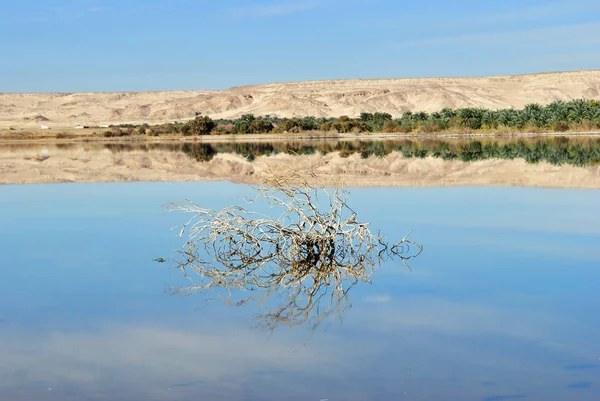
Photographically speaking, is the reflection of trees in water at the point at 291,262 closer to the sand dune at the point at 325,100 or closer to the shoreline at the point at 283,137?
the shoreline at the point at 283,137

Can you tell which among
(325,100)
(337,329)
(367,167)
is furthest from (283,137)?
(325,100)

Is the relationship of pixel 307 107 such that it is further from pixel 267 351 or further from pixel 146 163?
pixel 267 351

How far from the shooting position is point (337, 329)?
7180 mm

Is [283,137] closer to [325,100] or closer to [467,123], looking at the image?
[467,123]

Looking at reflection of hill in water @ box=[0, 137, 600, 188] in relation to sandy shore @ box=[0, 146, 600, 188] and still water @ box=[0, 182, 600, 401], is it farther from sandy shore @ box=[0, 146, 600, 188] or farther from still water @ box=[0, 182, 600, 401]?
still water @ box=[0, 182, 600, 401]

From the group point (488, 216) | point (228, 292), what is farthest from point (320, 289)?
point (488, 216)

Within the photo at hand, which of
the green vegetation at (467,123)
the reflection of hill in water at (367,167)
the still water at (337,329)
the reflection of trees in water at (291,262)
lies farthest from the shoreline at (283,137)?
the reflection of trees in water at (291,262)

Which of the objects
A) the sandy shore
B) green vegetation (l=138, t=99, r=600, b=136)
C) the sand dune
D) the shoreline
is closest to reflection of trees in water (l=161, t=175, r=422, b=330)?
the sandy shore

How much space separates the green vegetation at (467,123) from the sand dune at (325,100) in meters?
38.6

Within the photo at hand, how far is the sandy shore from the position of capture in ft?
69.6

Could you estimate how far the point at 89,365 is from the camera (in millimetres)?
6344

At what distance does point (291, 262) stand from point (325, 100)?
101766mm

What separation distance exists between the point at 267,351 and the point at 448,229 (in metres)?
6.77

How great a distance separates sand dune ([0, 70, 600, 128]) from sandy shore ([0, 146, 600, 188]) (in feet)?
226
